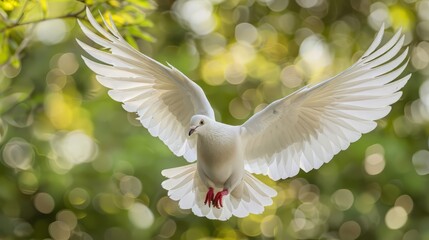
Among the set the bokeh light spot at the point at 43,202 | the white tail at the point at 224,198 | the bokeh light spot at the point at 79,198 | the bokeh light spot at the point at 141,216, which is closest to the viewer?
the white tail at the point at 224,198

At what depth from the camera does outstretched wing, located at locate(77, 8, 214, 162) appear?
3.64 meters

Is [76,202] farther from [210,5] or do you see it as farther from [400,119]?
[400,119]

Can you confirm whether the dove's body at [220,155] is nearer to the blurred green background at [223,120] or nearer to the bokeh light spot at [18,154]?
the blurred green background at [223,120]

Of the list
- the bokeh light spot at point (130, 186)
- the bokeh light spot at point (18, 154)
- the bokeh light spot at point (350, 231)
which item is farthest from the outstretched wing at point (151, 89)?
the bokeh light spot at point (350, 231)

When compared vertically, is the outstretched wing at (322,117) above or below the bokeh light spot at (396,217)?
above

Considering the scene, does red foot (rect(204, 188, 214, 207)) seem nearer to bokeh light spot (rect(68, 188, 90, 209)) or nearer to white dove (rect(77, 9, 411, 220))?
white dove (rect(77, 9, 411, 220))

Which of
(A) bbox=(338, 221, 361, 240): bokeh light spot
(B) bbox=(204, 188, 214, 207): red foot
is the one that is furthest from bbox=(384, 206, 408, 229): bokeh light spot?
(B) bbox=(204, 188, 214, 207): red foot

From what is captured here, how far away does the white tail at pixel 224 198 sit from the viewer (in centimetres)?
418

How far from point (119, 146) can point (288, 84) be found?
73.1 inches

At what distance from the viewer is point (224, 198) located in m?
4.24

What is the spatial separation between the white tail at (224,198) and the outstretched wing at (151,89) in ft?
0.38

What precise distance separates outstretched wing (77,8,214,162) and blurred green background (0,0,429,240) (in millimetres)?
2459

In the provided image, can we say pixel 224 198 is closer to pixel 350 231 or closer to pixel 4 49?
pixel 4 49

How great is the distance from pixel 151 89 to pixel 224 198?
656 millimetres
